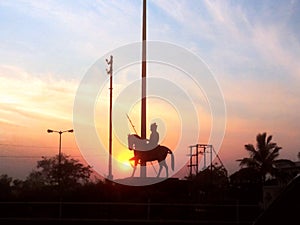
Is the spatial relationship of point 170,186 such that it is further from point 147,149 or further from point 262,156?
point 262,156

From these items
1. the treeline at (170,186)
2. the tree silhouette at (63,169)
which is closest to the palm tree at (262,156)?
the treeline at (170,186)

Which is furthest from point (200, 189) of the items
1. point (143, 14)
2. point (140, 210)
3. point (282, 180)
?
point (282, 180)

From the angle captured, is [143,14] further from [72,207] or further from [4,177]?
[4,177]

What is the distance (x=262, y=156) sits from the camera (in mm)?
51500

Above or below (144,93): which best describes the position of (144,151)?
below

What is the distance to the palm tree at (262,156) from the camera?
50.3 meters

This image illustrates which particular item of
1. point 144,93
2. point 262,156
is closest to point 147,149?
point 144,93

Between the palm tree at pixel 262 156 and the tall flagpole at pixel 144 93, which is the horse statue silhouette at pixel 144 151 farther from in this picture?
the palm tree at pixel 262 156

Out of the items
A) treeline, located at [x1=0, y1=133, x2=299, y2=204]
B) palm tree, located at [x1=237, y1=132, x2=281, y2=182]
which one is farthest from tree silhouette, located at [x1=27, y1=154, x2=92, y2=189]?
palm tree, located at [x1=237, y1=132, x2=281, y2=182]

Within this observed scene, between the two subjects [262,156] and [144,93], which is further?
[262,156]

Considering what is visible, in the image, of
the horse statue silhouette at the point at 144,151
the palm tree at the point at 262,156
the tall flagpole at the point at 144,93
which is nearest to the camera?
the horse statue silhouette at the point at 144,151

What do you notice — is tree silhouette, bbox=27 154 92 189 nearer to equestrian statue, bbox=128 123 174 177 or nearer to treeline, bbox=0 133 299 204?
treeline, bbox=0 133 299 204

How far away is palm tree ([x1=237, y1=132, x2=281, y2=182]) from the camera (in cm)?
5034

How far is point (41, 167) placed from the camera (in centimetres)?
5619
